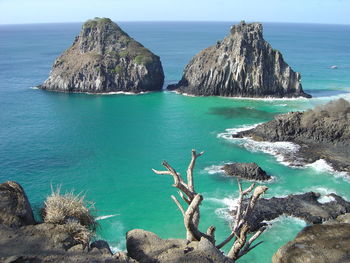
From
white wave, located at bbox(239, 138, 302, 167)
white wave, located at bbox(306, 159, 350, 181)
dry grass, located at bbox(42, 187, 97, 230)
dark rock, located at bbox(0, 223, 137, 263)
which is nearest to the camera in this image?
dark rock, located at bbox(0, 223, 137, 263)

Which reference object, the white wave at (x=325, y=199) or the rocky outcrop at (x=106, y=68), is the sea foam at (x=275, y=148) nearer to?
the white wave at (x=325, y=199)

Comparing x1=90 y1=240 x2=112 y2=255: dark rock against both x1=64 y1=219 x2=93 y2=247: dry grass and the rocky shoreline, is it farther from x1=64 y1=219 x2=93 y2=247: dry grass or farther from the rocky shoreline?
x1=64 y1=219 x2=93 y2=247: dry grass

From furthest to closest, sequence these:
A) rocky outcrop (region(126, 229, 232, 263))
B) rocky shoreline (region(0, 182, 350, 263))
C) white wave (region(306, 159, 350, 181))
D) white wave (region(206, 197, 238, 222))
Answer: white wave (region(306, 159, 350, 181)) < white wave (region(206, 197, 238, 222)) < rocky outcrop (region(126, 229, 232, 263)) < rocky shoreline (region(0, 182, 350, 263))

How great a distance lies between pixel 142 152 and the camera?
60688 mm

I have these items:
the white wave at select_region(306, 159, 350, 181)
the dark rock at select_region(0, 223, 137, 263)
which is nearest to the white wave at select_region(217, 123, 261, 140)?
the white wave at select_region(306, 159, 350, 181)

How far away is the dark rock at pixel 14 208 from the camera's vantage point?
1480 centimetres

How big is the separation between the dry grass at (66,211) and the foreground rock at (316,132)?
150 feet

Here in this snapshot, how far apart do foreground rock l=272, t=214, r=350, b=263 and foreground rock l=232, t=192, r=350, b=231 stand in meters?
18.7

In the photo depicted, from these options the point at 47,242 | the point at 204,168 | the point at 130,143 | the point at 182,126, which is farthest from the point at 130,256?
the point at 182,126

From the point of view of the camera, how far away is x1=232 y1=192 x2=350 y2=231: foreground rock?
39562 mm

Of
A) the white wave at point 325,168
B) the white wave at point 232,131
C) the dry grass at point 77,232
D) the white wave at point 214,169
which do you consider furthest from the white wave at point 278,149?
the dry grass at point 77,232

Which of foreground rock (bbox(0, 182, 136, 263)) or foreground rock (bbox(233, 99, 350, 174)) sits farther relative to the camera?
foreground rock (bbox(233, 99, 350, 174))

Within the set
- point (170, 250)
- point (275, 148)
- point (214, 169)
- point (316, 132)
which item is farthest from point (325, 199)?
point (170, 250)

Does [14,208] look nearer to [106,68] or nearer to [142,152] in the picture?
[142,152]
